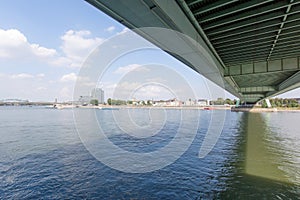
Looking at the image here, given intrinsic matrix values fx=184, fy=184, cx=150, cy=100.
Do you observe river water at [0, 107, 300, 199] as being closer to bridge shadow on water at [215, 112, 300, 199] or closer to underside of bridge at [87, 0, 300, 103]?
bridge shadow on water at [215, 112, 300, 199]

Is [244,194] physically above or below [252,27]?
below

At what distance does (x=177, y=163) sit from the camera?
420 inches

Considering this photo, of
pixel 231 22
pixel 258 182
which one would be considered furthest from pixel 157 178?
pixel 231 22

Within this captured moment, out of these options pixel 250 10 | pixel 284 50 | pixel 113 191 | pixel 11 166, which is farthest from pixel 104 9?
pixel 284 50

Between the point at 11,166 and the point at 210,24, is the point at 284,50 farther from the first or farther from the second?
the point at 11,166

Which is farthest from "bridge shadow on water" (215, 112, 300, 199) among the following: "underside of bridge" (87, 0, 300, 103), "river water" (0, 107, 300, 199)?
"underside of bridge" (87, 0, 300, 103)

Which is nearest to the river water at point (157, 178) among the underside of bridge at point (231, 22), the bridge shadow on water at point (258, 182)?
the bridge shadow on water at point (258, 182)

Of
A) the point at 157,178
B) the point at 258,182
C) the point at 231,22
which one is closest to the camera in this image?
the point at 231,22

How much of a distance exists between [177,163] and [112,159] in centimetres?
398

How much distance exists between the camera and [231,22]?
7.36m

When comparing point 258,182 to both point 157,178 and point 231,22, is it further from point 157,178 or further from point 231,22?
point 231,22

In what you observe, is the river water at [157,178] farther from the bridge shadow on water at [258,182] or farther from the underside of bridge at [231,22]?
the underside of bridge at [231,22]

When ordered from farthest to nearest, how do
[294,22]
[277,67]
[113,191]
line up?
[277,67] < [294,22] < [113,191]

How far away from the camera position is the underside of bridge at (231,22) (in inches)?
192
